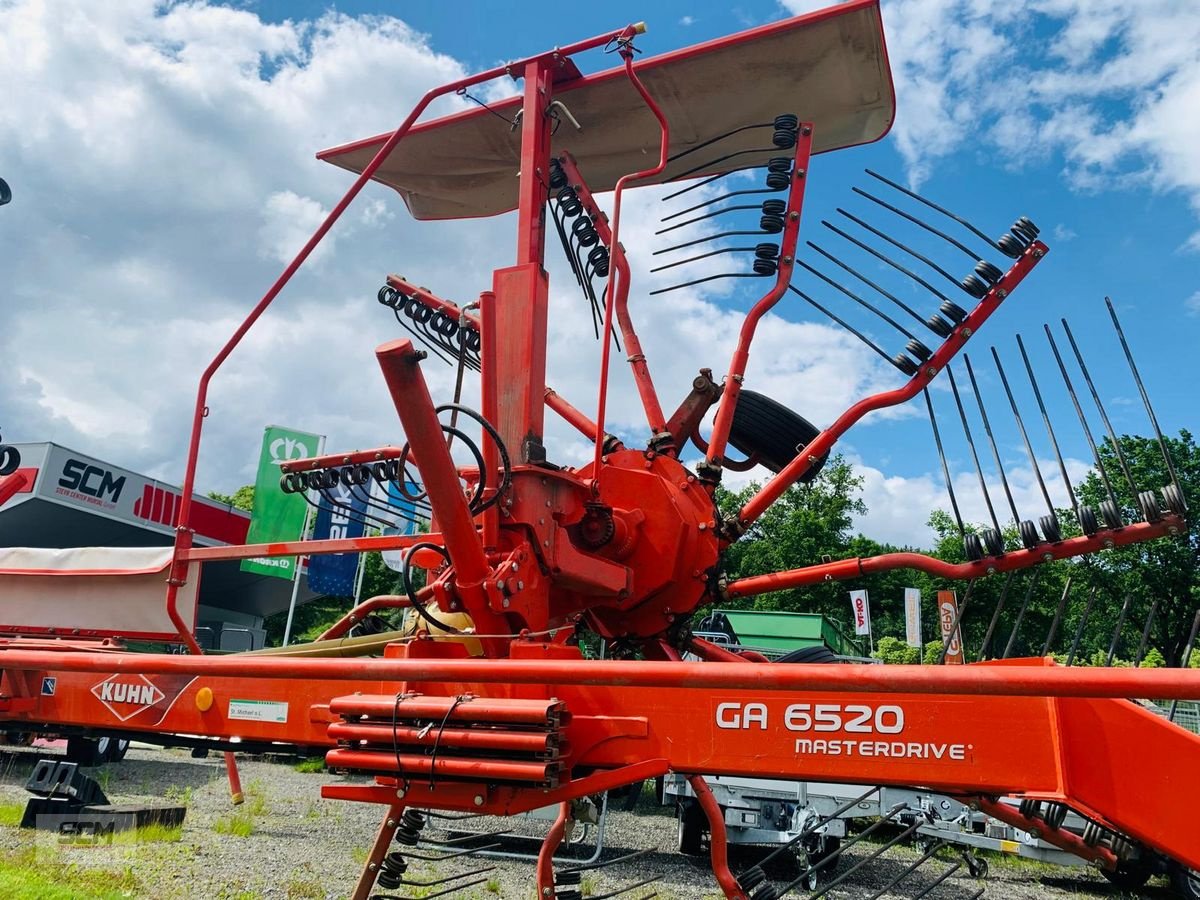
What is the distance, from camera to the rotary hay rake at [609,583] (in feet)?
8.25

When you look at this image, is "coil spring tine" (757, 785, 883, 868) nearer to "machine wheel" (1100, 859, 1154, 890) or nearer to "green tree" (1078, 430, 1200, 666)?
"green tree" (1078, 430, 1200, 666)

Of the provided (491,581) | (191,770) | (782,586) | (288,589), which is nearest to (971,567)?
(782,586)

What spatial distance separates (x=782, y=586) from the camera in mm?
4945

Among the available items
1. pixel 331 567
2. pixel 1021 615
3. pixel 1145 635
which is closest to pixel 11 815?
pixel 1021 615

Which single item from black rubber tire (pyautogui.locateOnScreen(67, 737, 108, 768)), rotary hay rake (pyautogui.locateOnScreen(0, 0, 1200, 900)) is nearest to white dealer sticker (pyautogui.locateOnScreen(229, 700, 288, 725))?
rotary hay rake (pyautogui.locateOnScreen(0, 0, 1200, 900))

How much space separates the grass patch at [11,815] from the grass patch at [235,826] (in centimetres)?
135

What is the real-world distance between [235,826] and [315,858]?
105 centimetres

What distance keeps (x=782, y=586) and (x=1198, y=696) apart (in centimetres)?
325

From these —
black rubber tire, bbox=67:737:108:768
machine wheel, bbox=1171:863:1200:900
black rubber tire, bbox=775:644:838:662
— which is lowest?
machine wheel, bbox=1171:863:1200:900

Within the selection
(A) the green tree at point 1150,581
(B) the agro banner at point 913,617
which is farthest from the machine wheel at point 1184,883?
(B) the agro banner at point 913,617

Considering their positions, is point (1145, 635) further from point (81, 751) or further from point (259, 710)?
point (81, 751)

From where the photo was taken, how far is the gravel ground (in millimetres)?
5504

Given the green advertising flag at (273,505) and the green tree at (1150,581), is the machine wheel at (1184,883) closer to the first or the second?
the green tree at (1150,581)

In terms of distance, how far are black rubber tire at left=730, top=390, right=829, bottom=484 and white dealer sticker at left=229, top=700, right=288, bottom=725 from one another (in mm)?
2966
